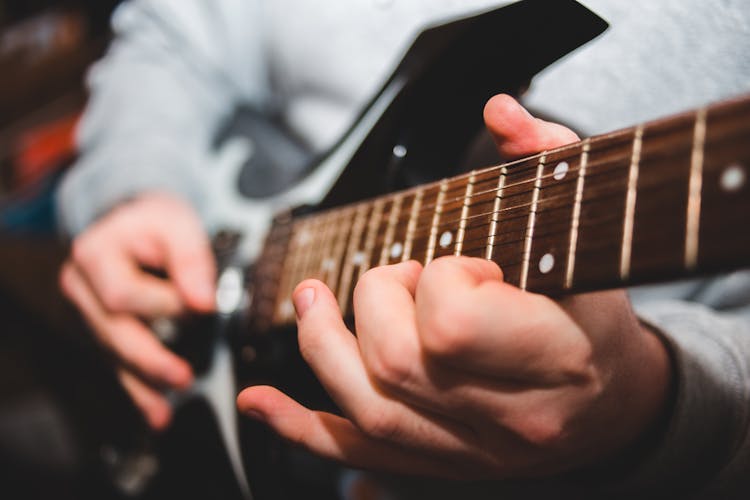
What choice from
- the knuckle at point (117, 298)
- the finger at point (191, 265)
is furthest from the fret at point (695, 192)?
the knuckle at point (117, 298)

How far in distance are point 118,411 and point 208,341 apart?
40 centimetres

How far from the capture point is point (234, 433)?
596mm

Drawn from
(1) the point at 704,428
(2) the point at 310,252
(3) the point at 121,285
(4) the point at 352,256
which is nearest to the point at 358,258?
(4) the point at 352,256

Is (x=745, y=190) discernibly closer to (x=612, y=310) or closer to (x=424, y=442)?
(x=612, y=310)

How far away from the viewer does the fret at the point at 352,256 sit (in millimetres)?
448

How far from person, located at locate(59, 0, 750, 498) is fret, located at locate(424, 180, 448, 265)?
0.04 meters

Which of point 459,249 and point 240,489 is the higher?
point 459,249

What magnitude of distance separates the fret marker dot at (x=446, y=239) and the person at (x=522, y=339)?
39 millimetres

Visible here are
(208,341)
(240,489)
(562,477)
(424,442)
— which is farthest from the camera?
(208,341)

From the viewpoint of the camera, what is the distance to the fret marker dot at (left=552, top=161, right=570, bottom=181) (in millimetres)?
303

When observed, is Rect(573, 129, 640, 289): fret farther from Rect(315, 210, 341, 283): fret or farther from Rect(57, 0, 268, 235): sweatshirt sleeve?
Rect(57, 0, 268, 235): sweatshirt sleeve

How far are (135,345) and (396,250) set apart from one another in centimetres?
50

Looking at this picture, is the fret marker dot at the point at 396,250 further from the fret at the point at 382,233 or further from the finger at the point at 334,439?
the finger at the point at 334,439

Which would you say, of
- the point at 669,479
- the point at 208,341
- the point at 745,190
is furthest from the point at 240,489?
the point at 745,190
